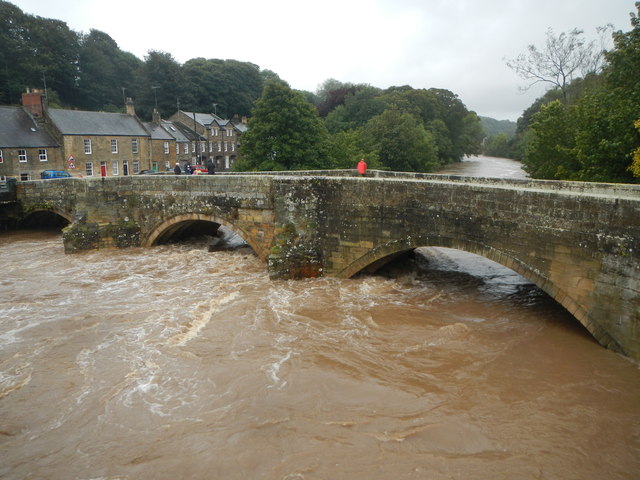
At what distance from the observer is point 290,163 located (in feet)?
93.6

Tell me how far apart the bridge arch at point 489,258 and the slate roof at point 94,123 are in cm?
2975

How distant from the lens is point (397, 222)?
12.7m

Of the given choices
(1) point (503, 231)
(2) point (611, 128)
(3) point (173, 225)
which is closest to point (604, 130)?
(2) point (611, 128)

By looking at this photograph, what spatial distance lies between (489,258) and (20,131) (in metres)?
34.7

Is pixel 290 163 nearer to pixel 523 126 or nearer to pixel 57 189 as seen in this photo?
pixel 57 189

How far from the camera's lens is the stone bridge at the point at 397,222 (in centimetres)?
923

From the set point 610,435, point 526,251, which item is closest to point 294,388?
point 610,435

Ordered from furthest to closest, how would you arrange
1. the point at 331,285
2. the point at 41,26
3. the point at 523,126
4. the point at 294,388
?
1. the point at 523,126
2. the point at 41,26
3. the point at 331,285
4. the point at 294,388

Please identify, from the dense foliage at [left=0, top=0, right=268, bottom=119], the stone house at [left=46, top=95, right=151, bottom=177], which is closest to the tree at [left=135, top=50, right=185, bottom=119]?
the dense foliage at [left=0, top=0, right=268, bottom=119]

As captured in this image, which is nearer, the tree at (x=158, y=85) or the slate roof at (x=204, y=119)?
the slate roof at (x=204, y=119)

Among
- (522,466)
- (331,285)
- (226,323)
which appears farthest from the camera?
(331,285)

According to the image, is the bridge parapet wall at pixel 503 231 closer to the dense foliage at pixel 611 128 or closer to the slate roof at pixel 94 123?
the dense foliage at pixel 611 128

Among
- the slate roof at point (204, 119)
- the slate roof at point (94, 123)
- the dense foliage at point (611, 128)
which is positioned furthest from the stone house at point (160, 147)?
the dense foliage at point (611, 128)

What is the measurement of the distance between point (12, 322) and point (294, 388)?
8.02 m
